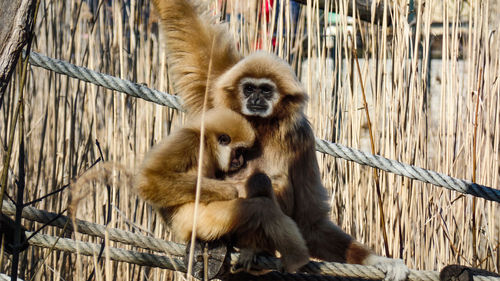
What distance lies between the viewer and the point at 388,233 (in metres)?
4.17

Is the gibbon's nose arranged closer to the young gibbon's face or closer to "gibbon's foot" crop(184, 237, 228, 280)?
the young gibbon's face

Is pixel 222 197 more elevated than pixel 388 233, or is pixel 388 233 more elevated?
pixel 222 197

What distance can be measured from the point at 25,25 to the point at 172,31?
203 cm

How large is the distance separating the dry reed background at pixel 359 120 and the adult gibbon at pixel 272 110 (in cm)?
52

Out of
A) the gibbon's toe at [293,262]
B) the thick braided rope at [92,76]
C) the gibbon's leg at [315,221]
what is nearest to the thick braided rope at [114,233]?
the gibbon's toe at [293,262]

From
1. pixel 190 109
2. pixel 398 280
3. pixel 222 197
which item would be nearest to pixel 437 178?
pixel 398 280

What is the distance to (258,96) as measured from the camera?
3402 mm

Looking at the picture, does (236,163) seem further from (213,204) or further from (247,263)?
(247,263)

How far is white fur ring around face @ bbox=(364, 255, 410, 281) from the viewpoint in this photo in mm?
3321

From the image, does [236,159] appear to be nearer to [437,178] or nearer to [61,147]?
[437,178]

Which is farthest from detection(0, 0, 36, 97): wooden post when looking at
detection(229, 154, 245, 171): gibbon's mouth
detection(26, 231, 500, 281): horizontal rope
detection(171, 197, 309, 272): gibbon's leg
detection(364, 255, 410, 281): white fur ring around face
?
detection(364, 255, 410, 281): white fur ring around face

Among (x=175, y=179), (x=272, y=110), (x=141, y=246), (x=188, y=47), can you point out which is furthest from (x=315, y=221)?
(x=188, y=47)

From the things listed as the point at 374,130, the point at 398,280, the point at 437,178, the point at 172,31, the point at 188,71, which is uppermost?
the point at 172,31

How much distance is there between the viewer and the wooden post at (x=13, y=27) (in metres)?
1.60
